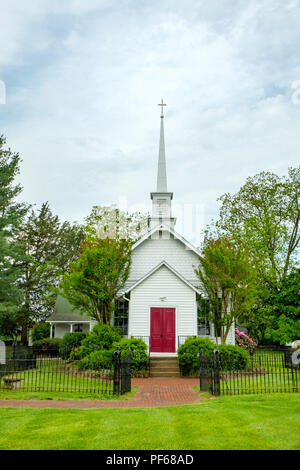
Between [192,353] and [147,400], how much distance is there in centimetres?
494

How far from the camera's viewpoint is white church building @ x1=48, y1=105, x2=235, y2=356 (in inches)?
706

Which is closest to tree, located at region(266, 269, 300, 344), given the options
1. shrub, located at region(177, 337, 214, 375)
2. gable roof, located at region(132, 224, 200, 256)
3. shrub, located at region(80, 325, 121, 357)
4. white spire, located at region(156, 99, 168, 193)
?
shrub, located at region(177, 337, 214, 375)

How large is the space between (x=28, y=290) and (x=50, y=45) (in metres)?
32.1

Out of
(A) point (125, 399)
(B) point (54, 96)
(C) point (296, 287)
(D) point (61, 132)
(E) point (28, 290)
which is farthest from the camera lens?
(E) point (28, 290)

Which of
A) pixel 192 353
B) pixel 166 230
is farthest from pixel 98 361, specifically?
pixel 166 230

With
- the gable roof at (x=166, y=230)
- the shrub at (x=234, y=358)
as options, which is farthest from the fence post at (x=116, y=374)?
the gable roof at (x=166, y=230)

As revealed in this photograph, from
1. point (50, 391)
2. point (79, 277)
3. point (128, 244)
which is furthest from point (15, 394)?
point (128, 244)

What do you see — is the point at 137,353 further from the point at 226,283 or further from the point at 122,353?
the point at 226,283

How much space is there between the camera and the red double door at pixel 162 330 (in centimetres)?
1777

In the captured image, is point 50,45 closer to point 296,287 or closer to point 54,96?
point 54,96

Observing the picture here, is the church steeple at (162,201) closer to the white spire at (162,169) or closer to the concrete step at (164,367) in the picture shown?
the white spire at (162,169)

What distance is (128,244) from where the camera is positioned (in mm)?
19359

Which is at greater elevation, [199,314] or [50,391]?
[199,314]

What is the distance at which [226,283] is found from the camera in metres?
17.5
